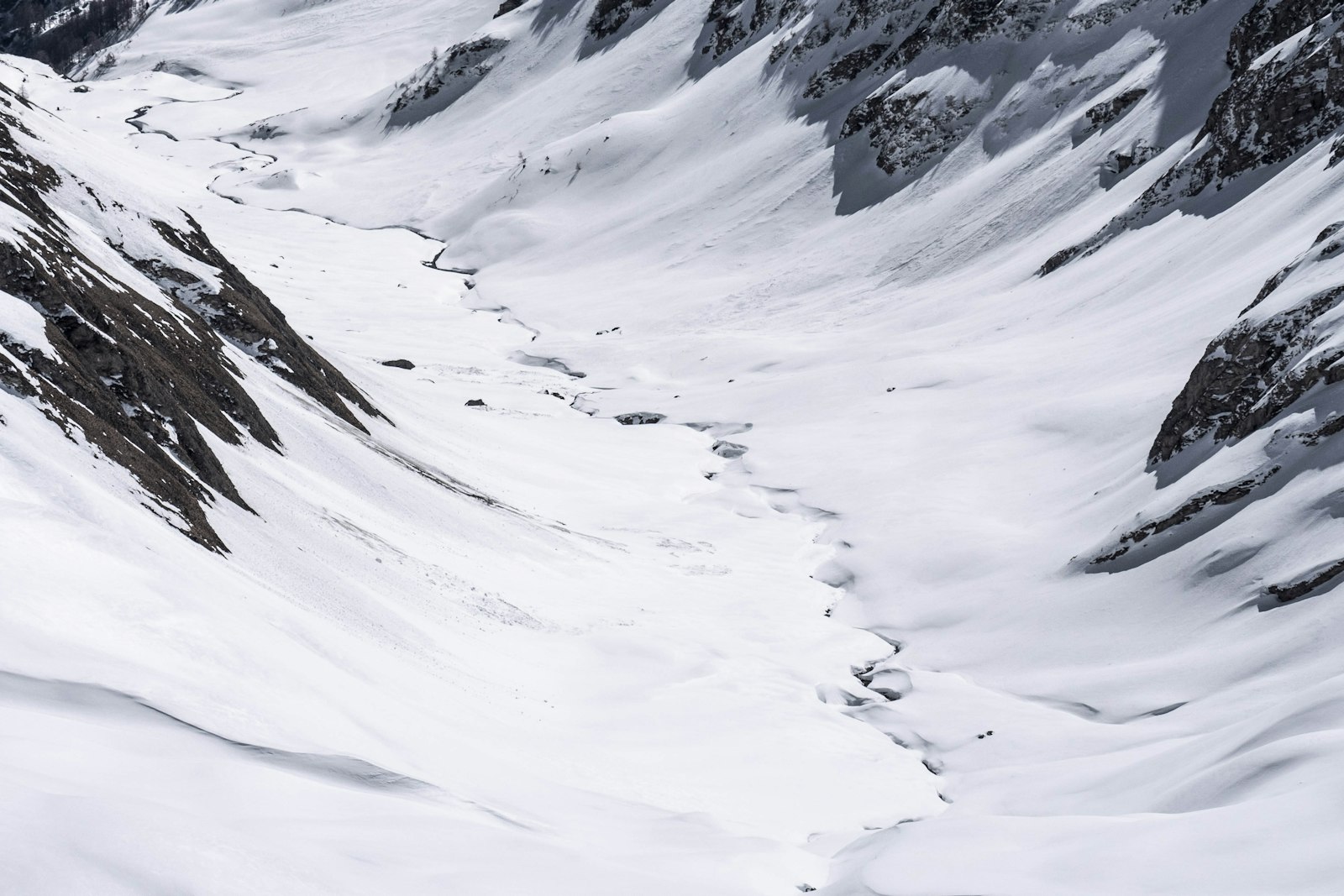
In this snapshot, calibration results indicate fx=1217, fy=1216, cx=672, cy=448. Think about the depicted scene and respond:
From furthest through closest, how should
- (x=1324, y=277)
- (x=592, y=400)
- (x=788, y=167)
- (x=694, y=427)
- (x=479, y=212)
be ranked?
(x=479, y=212)
(x=788, y=167)
(x=592, y=400)
(x=694, y=427)
(x=1324, y=277)

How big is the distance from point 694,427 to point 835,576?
1409cm

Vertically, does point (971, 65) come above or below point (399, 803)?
below

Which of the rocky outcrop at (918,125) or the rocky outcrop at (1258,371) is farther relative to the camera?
the rocky outcrop at (918,125)

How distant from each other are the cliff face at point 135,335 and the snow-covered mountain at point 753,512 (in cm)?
10

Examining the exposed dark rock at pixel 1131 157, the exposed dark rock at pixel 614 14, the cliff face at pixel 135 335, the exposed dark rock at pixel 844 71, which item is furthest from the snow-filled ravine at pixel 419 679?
the exposed dark rock at pixel 614 14

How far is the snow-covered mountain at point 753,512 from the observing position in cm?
830

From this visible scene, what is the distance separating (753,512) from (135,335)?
16.0m

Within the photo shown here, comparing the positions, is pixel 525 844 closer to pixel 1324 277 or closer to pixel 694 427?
pixel 1324 277

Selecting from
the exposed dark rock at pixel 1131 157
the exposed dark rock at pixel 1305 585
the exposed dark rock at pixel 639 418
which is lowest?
the exposed dark rock at pixel 1131 157

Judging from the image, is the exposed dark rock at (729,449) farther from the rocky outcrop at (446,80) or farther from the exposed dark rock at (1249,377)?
the rocky outcrop at (446,80)

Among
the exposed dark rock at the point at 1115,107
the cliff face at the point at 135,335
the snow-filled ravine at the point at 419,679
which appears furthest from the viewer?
the exposed dark rock at the point at 1115,107

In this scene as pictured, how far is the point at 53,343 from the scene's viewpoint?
13094 millimetres

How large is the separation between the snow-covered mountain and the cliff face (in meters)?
0.10

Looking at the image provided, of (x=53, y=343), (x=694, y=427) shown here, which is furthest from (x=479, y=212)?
(x=53, y=343)
